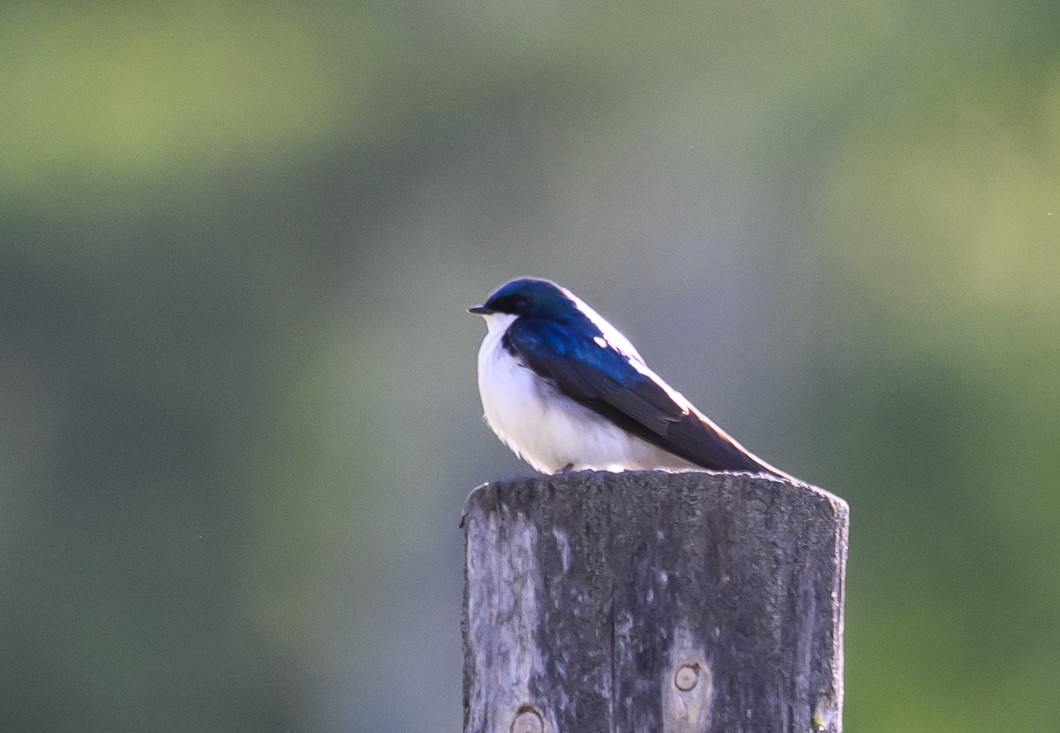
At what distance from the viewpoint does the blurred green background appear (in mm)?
10281

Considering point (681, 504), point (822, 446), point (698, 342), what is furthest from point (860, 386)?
point (681, 504)

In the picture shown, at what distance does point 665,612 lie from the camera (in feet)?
8.54

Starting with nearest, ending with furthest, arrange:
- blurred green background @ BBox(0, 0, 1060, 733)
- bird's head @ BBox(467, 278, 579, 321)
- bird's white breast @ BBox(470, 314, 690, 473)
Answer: bird's white breast @ BBox(470, 314, 690, 473) < bird's head @ BBox(467, 278, 579, 321) < blurred green background @ BBox(0, 0, 1060, 733)

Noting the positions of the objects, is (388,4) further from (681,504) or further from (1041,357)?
(681,504)

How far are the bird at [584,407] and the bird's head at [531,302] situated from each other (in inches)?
4.9

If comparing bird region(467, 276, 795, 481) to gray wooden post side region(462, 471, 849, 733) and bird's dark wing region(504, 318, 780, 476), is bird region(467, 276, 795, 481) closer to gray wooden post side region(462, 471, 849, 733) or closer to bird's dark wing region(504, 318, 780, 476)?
bird's dark wing region(504, 318, 780, 476)

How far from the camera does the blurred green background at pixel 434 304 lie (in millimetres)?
10281

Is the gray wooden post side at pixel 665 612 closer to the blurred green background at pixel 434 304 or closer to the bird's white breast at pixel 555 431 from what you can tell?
the bird's white breast at pixel 555 431

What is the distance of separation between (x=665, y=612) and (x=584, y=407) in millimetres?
1825

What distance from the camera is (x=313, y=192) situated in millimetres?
12688

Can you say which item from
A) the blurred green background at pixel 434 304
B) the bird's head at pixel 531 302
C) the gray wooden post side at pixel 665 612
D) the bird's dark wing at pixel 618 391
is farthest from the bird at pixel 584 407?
the blurred green background at pixel 434 304

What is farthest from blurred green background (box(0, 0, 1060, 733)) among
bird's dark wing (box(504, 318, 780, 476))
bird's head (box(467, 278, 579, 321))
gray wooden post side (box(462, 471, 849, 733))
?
gray wooden post side (box(462, 471, 849, 733))

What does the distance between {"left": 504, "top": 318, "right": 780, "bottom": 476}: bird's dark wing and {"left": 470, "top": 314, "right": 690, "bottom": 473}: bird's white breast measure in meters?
0.03

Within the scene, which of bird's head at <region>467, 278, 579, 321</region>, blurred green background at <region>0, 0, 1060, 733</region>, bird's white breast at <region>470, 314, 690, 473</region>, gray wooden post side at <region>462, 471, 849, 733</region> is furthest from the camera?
blurred green background at <region>0, 0, 1060, 733</region>
